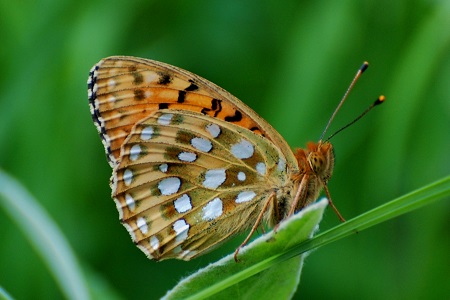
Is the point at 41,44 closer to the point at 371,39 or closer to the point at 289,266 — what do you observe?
the point at 371,39

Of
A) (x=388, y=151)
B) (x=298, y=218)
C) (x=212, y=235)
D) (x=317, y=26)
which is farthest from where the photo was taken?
(x=317, y=26)

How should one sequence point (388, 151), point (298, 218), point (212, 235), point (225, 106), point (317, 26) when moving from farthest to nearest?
point (317, 26) → point (388, 151) → point (225, 106) → point (212, 235) → point (298, 218)

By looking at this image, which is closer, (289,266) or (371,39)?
(289,266)

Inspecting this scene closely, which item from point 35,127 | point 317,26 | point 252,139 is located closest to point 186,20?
point 317,26

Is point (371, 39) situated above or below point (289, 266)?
above

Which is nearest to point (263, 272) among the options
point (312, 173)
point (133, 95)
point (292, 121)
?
point (312, 173)

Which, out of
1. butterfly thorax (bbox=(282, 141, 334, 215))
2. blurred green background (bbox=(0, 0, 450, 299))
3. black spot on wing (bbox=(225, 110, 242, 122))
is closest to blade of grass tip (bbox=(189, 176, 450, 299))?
butterfly thorax (bbox=(282, 141, 334, 215))

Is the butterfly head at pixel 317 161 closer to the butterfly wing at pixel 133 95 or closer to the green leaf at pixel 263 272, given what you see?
the butterfly wing at pixel 133 95

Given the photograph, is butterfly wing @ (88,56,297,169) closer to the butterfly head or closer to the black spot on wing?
the black spot on wing
